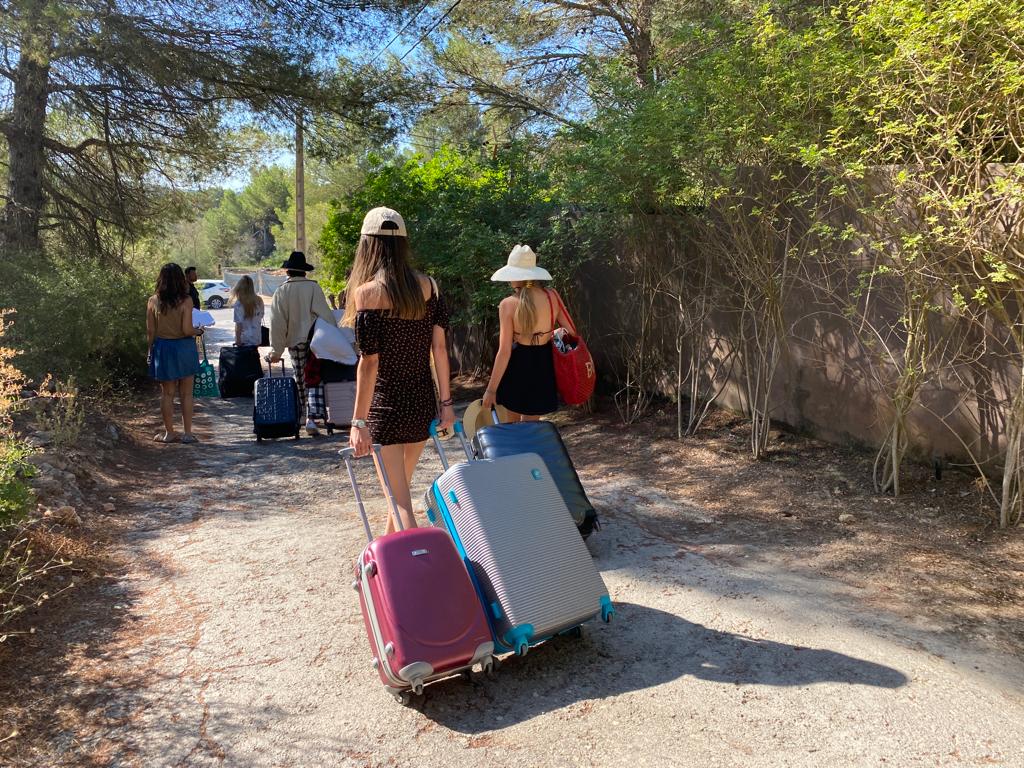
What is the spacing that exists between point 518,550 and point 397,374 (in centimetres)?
105

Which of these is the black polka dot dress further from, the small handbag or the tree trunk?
the tree trunk

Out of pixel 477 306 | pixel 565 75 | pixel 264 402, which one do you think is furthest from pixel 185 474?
pixel 565 75

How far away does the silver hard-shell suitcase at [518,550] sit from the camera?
9.64 ft

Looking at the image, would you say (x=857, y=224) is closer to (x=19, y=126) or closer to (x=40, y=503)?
(x=40, y=503)

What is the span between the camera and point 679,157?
222 inches

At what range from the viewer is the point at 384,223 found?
352 centimetres

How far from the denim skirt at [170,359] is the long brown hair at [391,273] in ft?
13.8

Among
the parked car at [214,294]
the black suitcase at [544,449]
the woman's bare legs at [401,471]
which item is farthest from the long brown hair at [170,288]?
the parked car at [214,294]

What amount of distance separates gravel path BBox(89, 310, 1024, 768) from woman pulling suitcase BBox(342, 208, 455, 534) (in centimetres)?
83

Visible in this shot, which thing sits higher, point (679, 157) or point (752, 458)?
point (679, 157)

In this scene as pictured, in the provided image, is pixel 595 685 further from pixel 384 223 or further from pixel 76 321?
pixel 76 321

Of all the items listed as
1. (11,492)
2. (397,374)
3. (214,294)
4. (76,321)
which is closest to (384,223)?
(397,374)

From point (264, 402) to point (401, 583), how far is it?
4980 mm

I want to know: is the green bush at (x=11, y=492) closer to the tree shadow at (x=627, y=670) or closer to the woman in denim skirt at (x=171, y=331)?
the tree shadow at (x=627, y=670)
